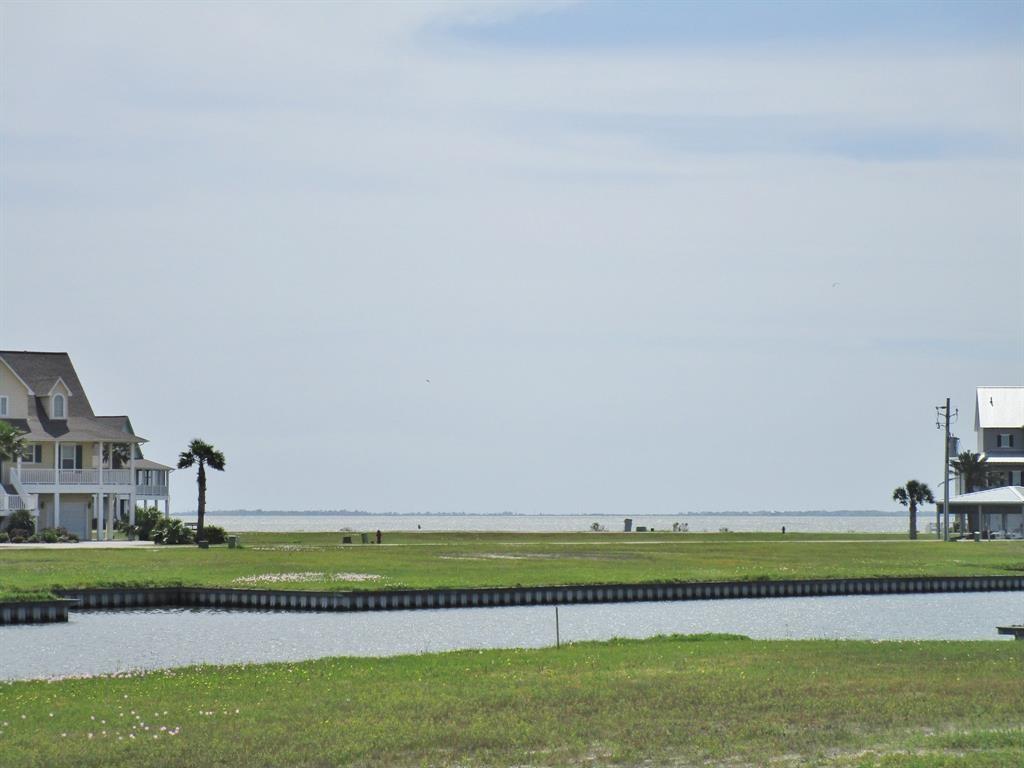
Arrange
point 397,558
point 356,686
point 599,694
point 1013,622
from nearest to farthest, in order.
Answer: point 599,694 < point 356,686 < point 1013,622 < point 397,558

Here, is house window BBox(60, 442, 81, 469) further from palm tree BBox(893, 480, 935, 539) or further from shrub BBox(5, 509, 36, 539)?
palm tree BBox(893, 480, 935, 539)

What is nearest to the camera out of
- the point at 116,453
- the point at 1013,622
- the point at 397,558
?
the point at 1013,622

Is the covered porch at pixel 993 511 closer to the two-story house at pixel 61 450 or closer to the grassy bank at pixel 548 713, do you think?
the two-story house at pixel 61 450

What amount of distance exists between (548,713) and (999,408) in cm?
12179

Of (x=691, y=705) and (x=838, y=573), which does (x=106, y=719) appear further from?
(x=838, y=573)

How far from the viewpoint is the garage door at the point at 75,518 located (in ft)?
315

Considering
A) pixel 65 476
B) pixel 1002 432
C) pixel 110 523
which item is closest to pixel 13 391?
pixel 65 476

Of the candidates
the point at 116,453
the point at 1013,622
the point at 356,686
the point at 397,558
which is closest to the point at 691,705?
the point at 356,686

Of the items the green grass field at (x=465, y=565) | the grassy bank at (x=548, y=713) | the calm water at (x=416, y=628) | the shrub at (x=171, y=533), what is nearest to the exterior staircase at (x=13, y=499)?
the shrub at (x=171, y=533)

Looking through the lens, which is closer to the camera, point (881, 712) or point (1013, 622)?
point (881, 712)

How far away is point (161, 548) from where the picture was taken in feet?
273

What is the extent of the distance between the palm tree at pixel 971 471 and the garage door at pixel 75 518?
73819mm

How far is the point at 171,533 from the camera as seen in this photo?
300 feet

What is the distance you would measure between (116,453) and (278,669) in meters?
74.6
